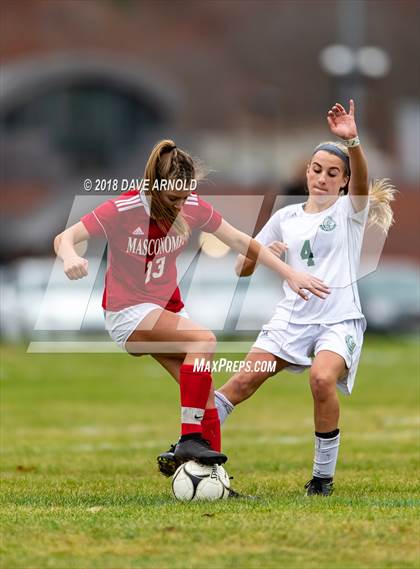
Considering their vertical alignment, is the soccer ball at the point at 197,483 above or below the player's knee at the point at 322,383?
below

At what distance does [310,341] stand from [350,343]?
0.26 m

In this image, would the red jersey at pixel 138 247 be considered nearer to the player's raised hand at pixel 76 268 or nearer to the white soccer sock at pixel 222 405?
the player's raised hand at pixel 76 268

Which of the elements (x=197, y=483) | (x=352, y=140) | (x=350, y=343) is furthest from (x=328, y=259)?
(x=197, y=483)

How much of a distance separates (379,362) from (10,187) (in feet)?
141

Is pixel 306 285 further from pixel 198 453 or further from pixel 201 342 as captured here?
pixel 198 453

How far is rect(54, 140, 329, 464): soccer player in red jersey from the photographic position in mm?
8078

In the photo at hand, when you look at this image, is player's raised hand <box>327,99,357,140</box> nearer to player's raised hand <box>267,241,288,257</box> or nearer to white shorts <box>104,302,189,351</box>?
player's raised hand <box>267,241,288,257</box>

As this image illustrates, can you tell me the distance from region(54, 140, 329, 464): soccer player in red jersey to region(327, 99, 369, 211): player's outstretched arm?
0.69 meters

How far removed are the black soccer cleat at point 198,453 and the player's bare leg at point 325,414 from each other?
27.3 inches

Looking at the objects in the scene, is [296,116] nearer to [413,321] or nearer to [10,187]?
[10,187]

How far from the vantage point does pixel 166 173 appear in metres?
8.08

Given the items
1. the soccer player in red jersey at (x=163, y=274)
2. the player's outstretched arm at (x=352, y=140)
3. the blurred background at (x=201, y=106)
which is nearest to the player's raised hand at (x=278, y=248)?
the soccer player in red jersey at (x=163, y=274)

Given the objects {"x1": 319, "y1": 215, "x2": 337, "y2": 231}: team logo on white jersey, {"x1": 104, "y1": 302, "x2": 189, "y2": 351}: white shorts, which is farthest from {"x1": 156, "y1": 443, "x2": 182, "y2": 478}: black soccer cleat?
{"x1": 319, "y1": 215, "x2": 337, "y2": 231}: team logo on white jersey

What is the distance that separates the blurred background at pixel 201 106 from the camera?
115ft
